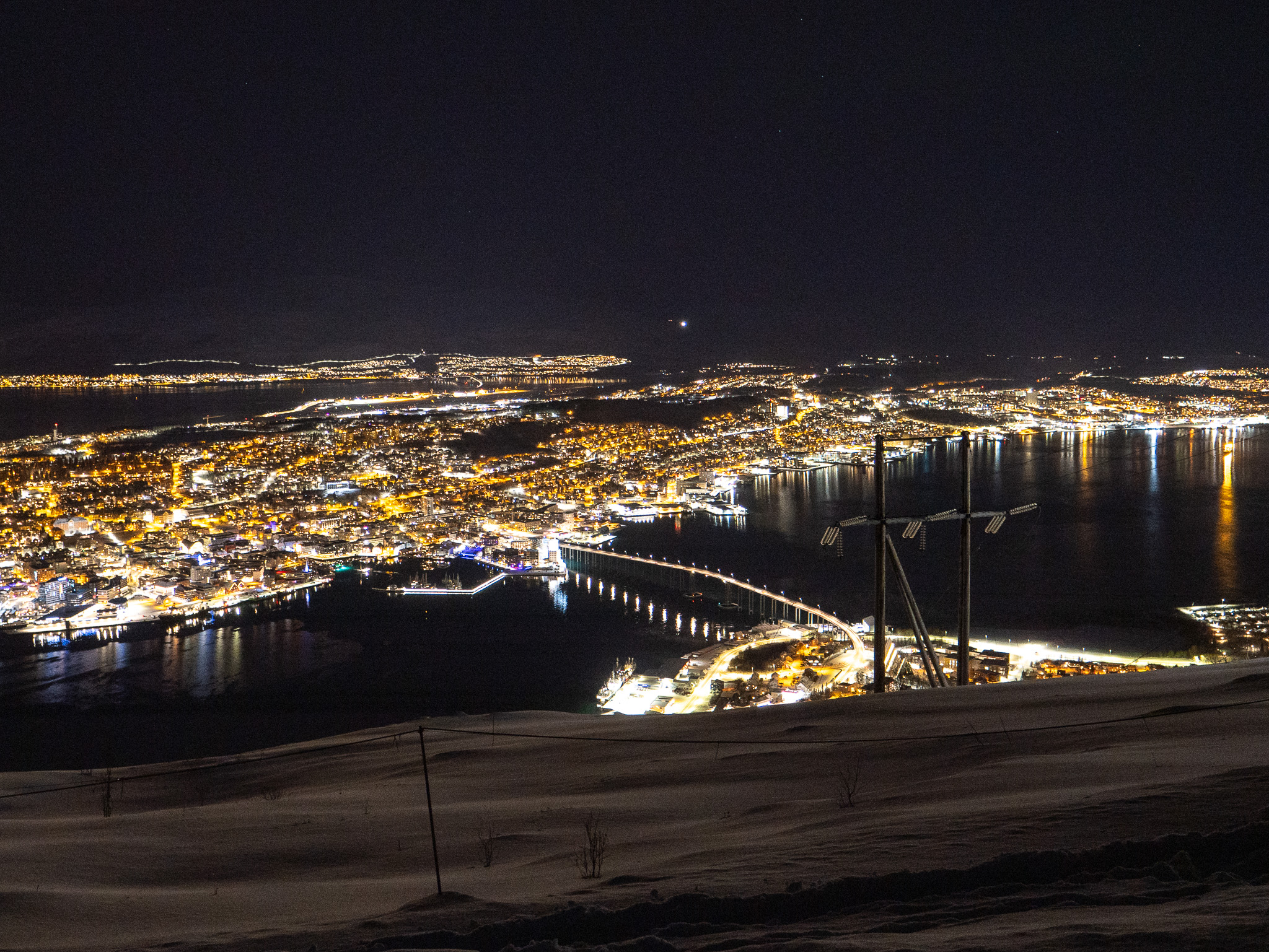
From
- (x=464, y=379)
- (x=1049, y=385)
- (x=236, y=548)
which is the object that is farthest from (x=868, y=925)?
(x=464, y=379)

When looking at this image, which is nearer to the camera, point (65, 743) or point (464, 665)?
point (65, 743)

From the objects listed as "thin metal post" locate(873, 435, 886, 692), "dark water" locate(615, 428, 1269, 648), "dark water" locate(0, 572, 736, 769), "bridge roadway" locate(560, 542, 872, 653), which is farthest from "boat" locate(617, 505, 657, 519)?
"thin metal post" locate(873, 435, 886, 692)

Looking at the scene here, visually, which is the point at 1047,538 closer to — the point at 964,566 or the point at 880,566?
the point at 964,566

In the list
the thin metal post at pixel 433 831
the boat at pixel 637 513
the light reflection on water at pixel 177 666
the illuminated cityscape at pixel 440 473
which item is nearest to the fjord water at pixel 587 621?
the light reflection on water at pixel 177 666

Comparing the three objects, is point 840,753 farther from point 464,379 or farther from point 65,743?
point 464,379

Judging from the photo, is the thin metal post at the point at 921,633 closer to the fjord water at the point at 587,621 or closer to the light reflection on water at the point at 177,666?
the fjord water at the point at 587,621

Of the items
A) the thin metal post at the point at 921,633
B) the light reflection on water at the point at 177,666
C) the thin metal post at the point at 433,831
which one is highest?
the thin metal post at the point at 433,831

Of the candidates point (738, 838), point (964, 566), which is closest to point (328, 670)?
point (964, 566)
